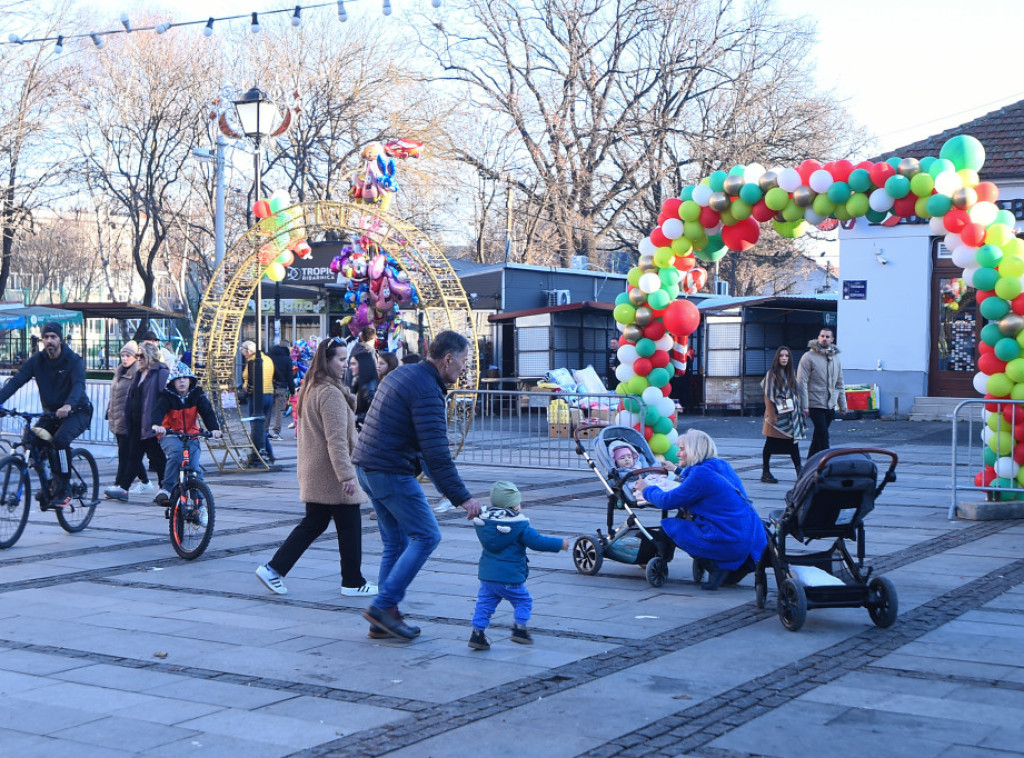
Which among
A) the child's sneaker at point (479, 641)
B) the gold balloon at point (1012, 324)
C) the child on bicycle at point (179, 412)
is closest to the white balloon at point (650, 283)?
the gold balloon at point (1012, 324)

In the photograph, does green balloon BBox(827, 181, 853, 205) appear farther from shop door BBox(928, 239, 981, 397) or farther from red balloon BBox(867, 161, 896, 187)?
shop door BBox(928, 239, 981, 397)

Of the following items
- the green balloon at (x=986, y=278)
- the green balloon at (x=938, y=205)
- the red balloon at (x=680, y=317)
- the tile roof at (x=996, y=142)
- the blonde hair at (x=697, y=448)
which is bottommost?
the blonde hair at (x=697, y=448)

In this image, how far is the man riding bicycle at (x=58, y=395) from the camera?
1014 centimetres

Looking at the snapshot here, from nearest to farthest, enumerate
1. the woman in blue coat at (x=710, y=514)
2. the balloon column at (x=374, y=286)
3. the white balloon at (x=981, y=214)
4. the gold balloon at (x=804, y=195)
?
1. the woman in blue coat at (x=710, y=514)
2. the white balloon at (x=981, y=214)
3. the gold balloon at (x=804, y=195)
4. the balloon column at (x=374, y=286)

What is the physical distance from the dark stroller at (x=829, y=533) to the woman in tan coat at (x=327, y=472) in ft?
8.70

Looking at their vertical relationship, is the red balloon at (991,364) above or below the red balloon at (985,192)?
below

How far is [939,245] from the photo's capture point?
2386 cm

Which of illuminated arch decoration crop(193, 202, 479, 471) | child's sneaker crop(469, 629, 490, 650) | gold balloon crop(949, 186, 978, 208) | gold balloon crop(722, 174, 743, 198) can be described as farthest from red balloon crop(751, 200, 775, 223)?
child's sneaker crop(469, 629, 490, 650)

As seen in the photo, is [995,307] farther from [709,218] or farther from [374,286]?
[374,286]

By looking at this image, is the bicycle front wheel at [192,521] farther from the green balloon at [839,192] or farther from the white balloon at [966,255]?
the white balloon at [966,255]

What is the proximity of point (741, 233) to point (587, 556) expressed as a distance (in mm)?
6410

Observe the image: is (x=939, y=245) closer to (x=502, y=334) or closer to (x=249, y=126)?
(x=502, y=334)

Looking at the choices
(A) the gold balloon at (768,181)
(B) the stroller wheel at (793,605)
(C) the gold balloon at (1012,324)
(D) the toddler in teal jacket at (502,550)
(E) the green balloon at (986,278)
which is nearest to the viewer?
(D) the toddler in teal jacket at (502,550)

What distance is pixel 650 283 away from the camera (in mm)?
14344
